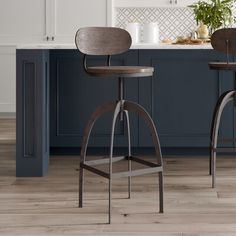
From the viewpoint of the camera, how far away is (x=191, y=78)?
4496mm

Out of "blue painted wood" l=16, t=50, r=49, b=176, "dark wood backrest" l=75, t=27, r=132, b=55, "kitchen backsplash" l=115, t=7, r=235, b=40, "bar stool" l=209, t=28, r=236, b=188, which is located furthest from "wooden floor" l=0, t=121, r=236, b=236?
"kitchen backsplash" l=115, t=7, r=235, b=40

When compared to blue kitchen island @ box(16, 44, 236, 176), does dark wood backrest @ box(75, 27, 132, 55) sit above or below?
above

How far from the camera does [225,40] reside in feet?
11.9

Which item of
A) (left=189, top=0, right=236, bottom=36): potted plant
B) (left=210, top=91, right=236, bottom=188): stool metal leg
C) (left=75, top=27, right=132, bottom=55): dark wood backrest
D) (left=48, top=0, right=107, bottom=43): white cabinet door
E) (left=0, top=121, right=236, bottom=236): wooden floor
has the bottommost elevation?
(left=0, top=121, right=236, bottom=236): wooden floor

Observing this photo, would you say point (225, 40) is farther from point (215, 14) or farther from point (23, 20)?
point (23, 20)

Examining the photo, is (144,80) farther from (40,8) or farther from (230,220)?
(40,8)

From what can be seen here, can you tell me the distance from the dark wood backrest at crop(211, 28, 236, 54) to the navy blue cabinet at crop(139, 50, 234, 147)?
28.7 inches

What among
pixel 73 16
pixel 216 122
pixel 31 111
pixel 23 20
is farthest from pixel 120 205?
pixel 23 20

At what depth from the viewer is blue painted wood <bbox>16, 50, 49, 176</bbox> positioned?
3.89 metres

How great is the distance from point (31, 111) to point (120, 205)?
102cm

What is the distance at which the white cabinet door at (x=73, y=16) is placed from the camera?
23.8 ft

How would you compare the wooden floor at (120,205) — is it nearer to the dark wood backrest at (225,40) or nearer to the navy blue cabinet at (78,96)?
the navy blue cabinet at (78,96)

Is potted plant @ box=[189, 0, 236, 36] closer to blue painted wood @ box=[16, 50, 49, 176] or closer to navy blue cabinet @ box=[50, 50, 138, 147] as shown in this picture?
navy blue cabinet @ box=[50, 50, 138, 147]

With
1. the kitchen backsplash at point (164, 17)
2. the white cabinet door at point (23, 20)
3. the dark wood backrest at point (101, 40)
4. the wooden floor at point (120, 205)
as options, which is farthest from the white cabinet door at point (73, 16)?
the dark wood backrest at point (101, 40)
